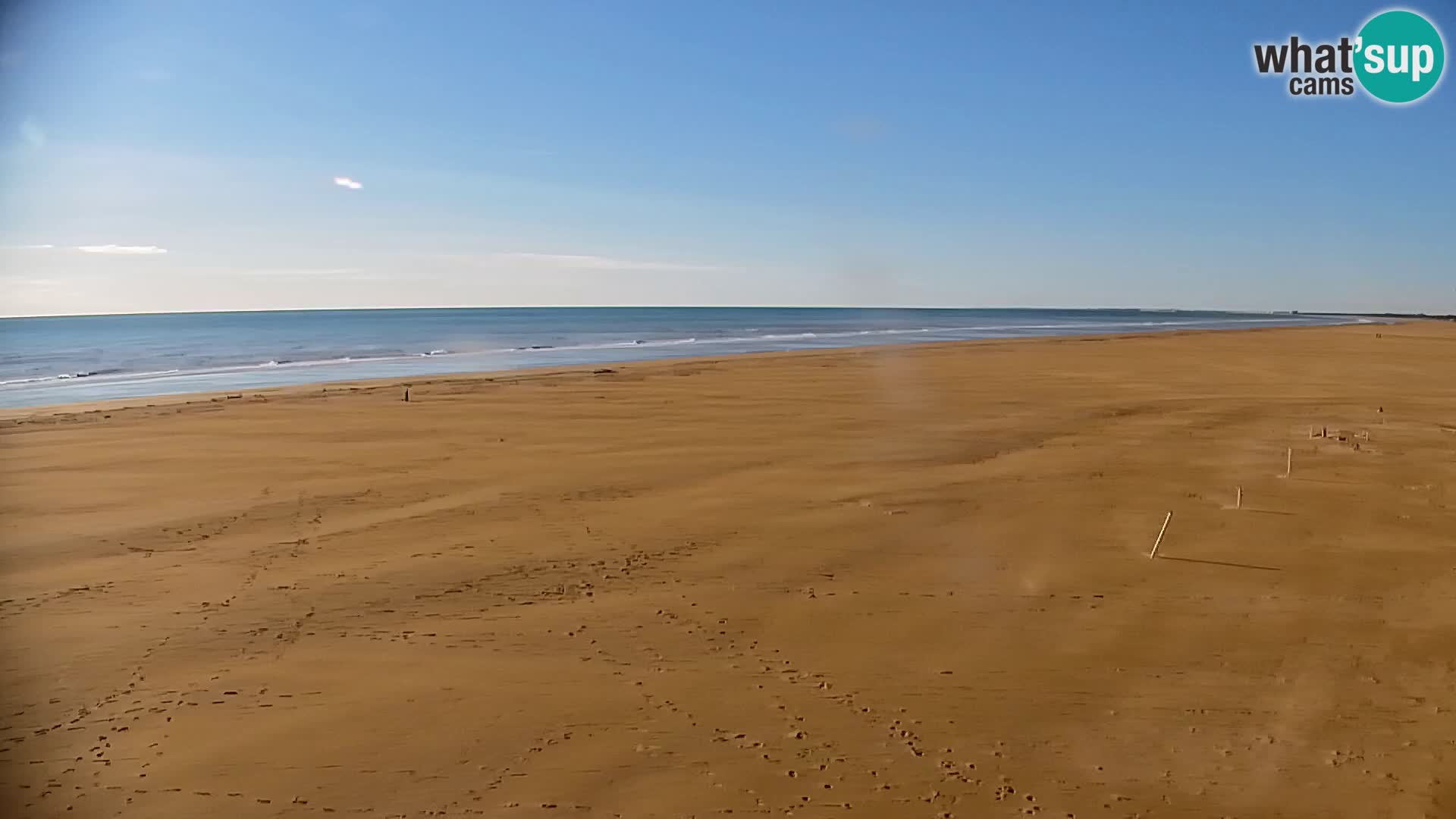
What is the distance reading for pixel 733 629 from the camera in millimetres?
5879

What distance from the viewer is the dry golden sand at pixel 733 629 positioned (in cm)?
408

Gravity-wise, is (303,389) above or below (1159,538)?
above

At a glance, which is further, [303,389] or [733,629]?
[303,389]

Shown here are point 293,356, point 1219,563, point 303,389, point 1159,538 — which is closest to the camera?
point 1219,563

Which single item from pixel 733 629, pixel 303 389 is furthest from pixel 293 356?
Answer: pixel 733 629

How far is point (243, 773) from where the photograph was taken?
4.12 meters

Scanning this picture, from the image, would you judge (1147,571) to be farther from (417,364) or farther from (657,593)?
(417,364)

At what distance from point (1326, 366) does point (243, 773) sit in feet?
101

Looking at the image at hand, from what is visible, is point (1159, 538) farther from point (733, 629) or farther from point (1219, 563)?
point (733, 629)

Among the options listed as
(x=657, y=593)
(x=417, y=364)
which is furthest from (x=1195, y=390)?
(x=417, y=364)

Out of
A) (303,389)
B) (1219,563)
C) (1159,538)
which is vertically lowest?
(1219,563)

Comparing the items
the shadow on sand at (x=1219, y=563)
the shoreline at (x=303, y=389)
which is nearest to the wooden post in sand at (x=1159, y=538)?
the shadow on sand at (x=1219, y=563)

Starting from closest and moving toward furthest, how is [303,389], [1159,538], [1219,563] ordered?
[1219,563]
[1159,538]
[303,389]

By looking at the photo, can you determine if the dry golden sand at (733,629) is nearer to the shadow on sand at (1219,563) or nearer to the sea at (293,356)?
the shadow on sand at (1219,563)
